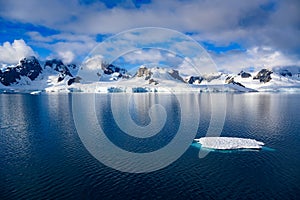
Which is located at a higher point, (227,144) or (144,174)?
(227,144)

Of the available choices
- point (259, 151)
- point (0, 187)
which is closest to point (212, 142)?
point (259, 151)

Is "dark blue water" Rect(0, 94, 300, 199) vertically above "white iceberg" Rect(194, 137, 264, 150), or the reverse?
"white iceberg" Rect(194, 137, 264, 150)

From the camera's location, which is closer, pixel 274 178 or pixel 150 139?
pixel 274 178

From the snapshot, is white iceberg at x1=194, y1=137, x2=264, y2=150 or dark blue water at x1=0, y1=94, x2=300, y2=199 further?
white iceberg at x1=194, y1=137, x2=264, y2=150

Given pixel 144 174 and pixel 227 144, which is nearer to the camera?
pixel 144 174

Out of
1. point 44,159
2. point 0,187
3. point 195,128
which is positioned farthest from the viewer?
point 195,128

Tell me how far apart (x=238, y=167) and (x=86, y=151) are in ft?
94.4

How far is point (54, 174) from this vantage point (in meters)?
36.4

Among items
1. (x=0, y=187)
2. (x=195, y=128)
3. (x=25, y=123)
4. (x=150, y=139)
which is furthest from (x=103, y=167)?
(x=25, y=123)

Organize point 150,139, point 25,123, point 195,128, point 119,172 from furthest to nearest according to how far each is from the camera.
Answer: point 25,123 → point 195,128 → point 150,139 → point 119,172

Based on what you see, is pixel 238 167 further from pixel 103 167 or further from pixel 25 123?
pixel 25 123

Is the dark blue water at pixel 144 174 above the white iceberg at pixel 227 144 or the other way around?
the other way around

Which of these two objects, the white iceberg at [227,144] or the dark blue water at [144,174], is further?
the white iceberg at [227,144]

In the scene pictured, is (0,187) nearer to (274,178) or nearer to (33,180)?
(33,180)
